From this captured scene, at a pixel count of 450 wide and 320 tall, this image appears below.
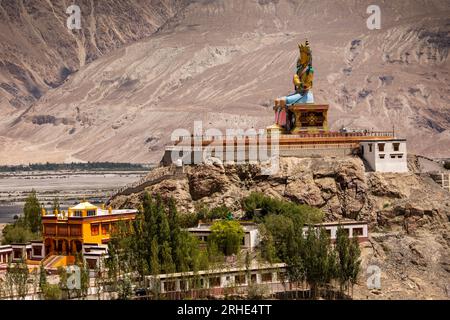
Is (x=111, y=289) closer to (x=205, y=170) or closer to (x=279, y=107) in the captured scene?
(x=205, y=170)

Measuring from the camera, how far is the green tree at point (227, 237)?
2240 inches

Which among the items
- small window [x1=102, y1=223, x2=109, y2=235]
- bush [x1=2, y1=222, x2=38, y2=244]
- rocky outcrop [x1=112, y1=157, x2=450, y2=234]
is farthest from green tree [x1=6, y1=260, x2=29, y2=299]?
rocky outcrop [x1=112, y1=157, x2=450, y2=234]

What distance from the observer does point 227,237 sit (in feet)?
187

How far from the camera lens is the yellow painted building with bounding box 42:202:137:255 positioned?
58000mm

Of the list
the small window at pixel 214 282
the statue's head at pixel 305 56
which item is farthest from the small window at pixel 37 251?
the statue's head at pixel 305 56

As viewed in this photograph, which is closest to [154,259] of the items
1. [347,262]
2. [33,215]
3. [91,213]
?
[347,262]

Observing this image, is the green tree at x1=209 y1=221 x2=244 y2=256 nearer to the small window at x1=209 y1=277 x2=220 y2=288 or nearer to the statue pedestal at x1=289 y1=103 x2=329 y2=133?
the small window at x1=209 y1=277 x2=220 y2=288

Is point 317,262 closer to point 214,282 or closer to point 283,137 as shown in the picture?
point 214,282

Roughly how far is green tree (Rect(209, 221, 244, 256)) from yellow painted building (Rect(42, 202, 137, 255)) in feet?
15.5

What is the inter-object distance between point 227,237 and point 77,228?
7029 mm

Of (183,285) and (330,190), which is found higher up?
(330,190)
